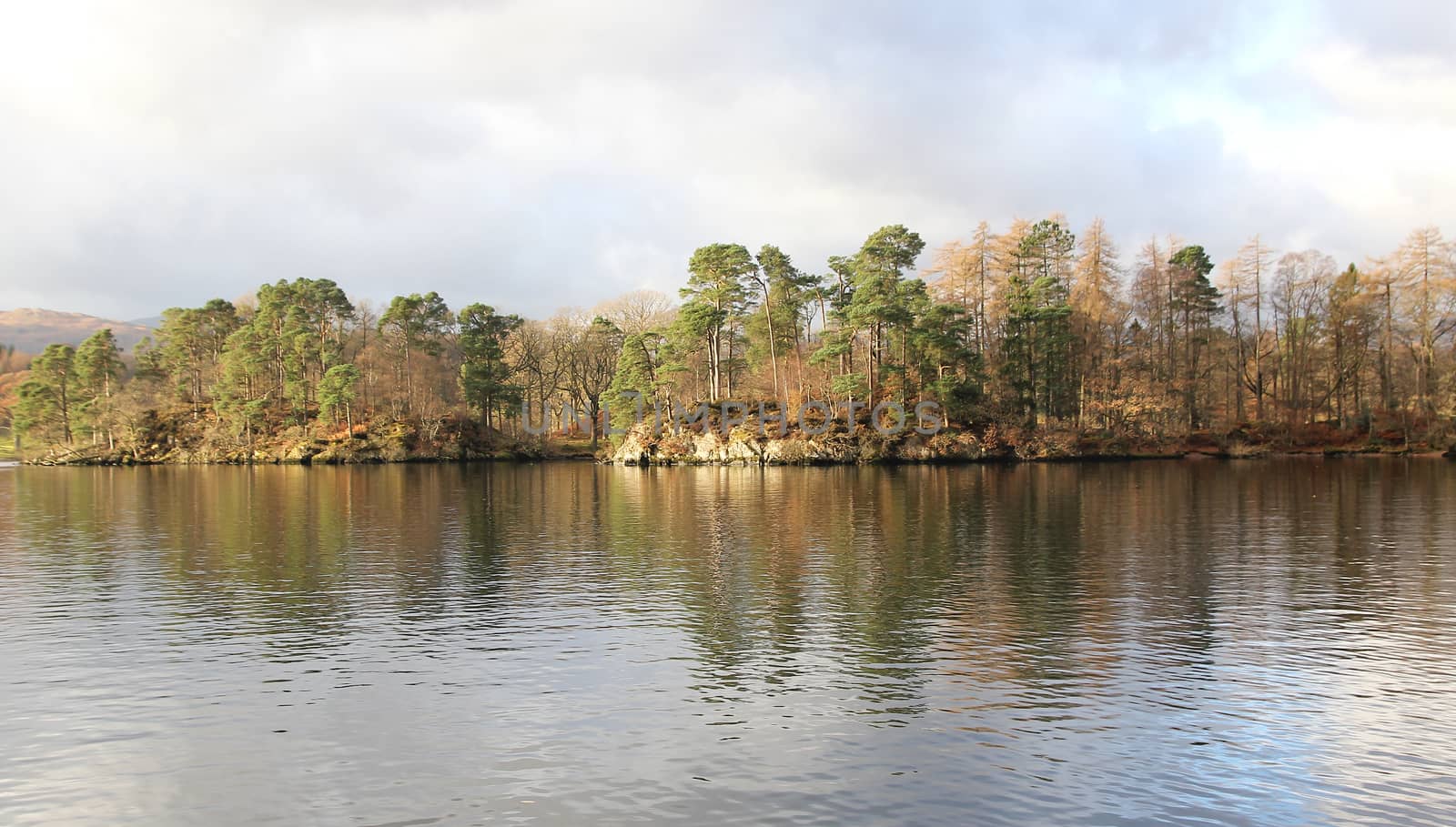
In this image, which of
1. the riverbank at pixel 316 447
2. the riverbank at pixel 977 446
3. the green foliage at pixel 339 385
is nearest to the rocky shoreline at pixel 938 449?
the riverbank at pixel 977 446

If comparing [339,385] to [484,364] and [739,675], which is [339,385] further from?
[739,675]

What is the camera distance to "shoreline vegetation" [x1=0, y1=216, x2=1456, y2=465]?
74125 millimetres

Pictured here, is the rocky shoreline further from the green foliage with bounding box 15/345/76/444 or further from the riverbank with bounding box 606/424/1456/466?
the green foliage with bounding box 15/345/76/444

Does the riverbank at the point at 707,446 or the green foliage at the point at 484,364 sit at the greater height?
the green foliage at the point at 484,364

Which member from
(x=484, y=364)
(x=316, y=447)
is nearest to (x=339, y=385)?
(x=316, y=447)

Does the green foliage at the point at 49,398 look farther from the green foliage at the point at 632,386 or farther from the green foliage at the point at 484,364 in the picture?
the green foliage at the point at 632,386

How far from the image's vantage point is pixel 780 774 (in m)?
10.8

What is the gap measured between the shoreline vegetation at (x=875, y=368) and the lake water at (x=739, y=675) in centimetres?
4405

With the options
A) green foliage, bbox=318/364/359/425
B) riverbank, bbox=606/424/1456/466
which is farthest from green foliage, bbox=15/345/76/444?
riverbank, bbox=606/424/1456/466

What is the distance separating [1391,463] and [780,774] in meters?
70.0

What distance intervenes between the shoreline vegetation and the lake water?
44049mm

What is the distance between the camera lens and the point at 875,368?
250ft

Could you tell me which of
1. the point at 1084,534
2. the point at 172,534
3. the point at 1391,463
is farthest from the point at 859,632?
the point at 1391,463

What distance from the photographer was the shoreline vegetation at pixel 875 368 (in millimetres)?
74125
